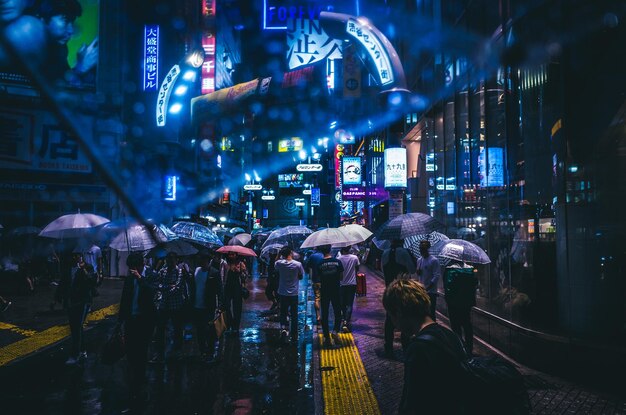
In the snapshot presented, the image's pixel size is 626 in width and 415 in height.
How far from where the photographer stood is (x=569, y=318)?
24.4ft

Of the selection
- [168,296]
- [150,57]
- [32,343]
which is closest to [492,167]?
[168,296]

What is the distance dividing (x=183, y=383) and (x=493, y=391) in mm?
6124

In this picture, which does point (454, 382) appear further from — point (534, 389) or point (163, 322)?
point (163, 322)

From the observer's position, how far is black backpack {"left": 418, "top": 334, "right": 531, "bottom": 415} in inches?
92.9

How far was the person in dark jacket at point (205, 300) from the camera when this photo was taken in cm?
Result: 844

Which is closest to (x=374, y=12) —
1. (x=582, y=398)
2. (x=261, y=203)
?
(x=582, y=398)

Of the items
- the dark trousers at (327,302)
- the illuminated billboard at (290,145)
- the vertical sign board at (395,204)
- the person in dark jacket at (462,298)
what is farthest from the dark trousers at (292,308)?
the illuminated billboard at (290,145)

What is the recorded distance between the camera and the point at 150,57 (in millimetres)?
29328

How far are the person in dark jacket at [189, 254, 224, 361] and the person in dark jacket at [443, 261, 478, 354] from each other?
425cm

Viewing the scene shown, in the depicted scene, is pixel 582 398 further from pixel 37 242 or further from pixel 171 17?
pixel 171 17

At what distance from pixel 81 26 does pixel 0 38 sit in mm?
29853

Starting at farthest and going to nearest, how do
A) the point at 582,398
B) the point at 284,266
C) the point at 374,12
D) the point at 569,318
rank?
the point at 374,12 < the point at 284,266 < the point at 569,318 < the point at 582,398

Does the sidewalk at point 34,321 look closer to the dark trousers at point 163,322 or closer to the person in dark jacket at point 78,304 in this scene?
the person in dark jacket at point 78,304

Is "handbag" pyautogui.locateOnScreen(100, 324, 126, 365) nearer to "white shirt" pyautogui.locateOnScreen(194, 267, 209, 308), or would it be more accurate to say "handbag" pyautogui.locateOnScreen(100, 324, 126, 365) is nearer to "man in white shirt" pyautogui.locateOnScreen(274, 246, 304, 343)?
"white shirt" pyautogui.locateOnScreen(194, 267, 209, 308)
